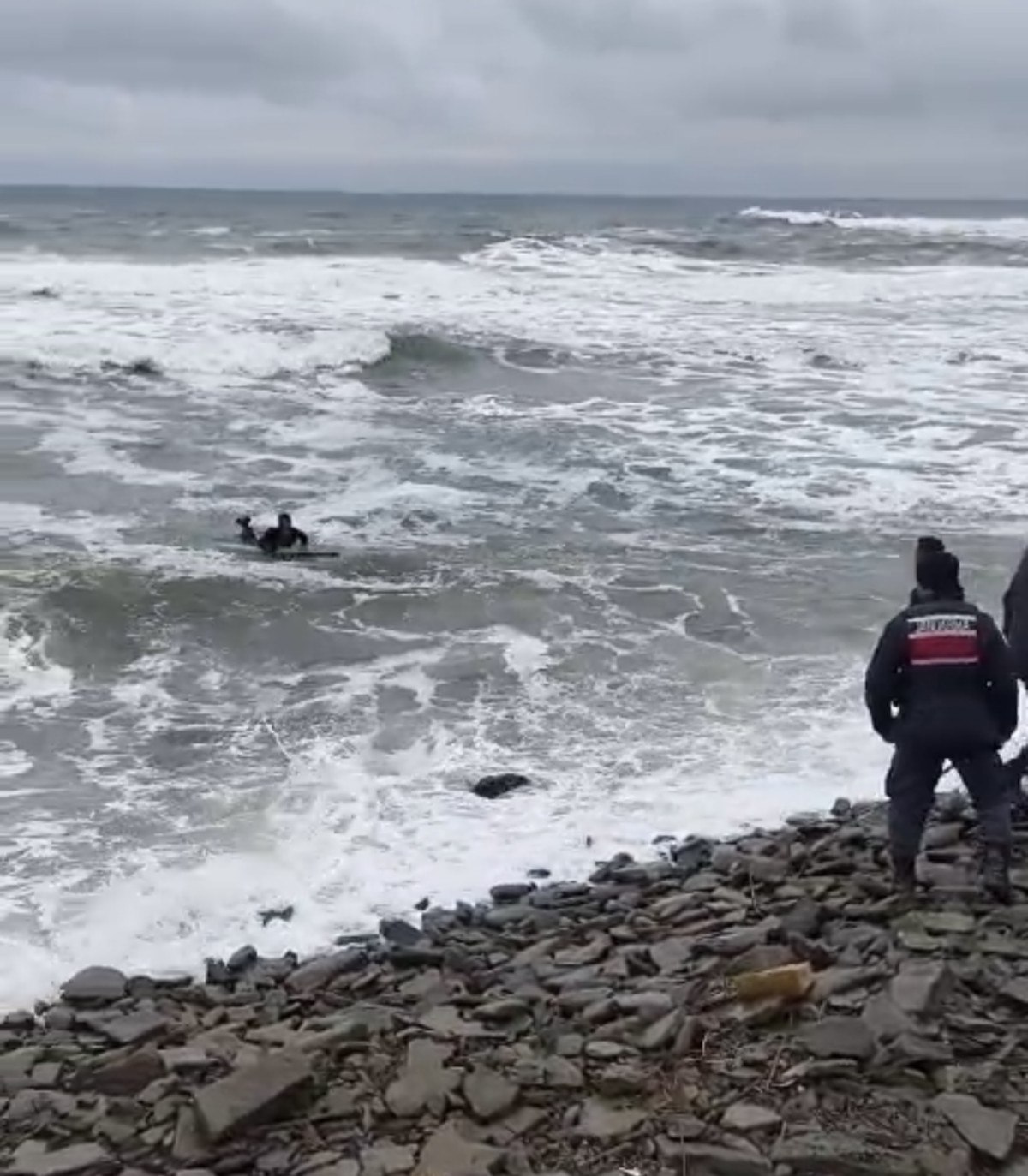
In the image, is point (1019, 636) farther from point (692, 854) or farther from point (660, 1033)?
point (660, 1033)

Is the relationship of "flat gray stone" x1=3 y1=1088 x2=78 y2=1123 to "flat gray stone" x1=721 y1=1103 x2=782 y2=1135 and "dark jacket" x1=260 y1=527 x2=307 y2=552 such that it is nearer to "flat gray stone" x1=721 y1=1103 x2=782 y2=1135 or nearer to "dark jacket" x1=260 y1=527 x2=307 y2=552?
"flat gray stone" x1=721 y1=1103 x2=782 y2=1135

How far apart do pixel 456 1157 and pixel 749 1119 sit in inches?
36.9

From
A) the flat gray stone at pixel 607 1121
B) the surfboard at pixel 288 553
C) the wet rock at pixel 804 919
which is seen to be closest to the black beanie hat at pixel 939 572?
the wet rock at pixel 804 919

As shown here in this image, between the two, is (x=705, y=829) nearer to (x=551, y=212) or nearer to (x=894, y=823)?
(x=894, y=823)

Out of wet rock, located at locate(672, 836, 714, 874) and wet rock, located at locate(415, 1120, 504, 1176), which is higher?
wet rock, located at locate(415, 1120, 504, 1176)

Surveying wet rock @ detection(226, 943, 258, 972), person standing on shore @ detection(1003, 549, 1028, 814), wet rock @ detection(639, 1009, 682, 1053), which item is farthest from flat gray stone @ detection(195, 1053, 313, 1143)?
person standing on shore @ detection(1003, 549, 1028, 814)

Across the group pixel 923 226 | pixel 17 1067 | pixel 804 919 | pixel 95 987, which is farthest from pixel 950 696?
pixel 923 226

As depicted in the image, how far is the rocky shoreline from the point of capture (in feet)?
15.2

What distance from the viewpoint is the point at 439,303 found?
3862 centimetres

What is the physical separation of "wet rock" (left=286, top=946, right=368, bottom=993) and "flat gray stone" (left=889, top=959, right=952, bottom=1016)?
7.93 ft

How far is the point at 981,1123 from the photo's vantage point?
454 cm

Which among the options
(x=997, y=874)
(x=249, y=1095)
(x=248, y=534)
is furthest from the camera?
(x=248, y=534)

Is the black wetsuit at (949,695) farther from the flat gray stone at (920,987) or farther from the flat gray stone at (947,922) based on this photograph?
the flat gray stone at (920,987)

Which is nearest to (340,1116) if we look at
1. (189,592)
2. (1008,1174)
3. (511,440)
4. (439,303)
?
(1008,1174)
